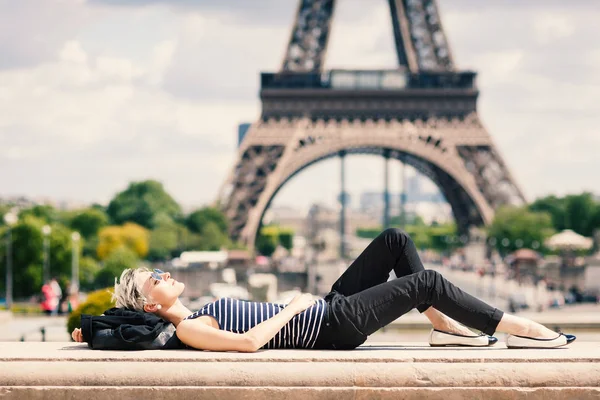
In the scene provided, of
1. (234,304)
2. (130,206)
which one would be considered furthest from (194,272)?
(234,304)

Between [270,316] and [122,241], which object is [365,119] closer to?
[122,241]

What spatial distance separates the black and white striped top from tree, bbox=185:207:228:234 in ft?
177

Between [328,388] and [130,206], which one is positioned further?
[130,206]

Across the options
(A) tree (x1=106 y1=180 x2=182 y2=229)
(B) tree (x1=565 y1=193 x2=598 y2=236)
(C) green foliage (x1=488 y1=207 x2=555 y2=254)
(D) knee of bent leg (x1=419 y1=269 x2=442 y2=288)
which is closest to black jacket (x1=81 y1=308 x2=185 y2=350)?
(D) knee of bent leg (x1=419 y1=269 x2=442 y2=288)

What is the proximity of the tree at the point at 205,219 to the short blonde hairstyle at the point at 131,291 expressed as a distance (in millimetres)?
53976

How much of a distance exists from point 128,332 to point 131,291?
304mm

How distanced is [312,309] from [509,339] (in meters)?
1.12

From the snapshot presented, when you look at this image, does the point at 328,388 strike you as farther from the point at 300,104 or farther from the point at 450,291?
the point at 300,104

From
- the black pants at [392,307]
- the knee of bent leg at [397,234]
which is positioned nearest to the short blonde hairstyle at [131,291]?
the black pants at [392,307]

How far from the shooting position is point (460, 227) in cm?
6562

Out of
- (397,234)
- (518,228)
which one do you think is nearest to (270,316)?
(397,234)

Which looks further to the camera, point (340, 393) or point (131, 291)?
point (131, 291)

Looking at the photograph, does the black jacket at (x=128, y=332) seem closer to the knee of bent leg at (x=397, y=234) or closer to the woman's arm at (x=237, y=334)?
the woman's arm at (x=237, y=334)

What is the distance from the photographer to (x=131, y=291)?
19.6 ft
